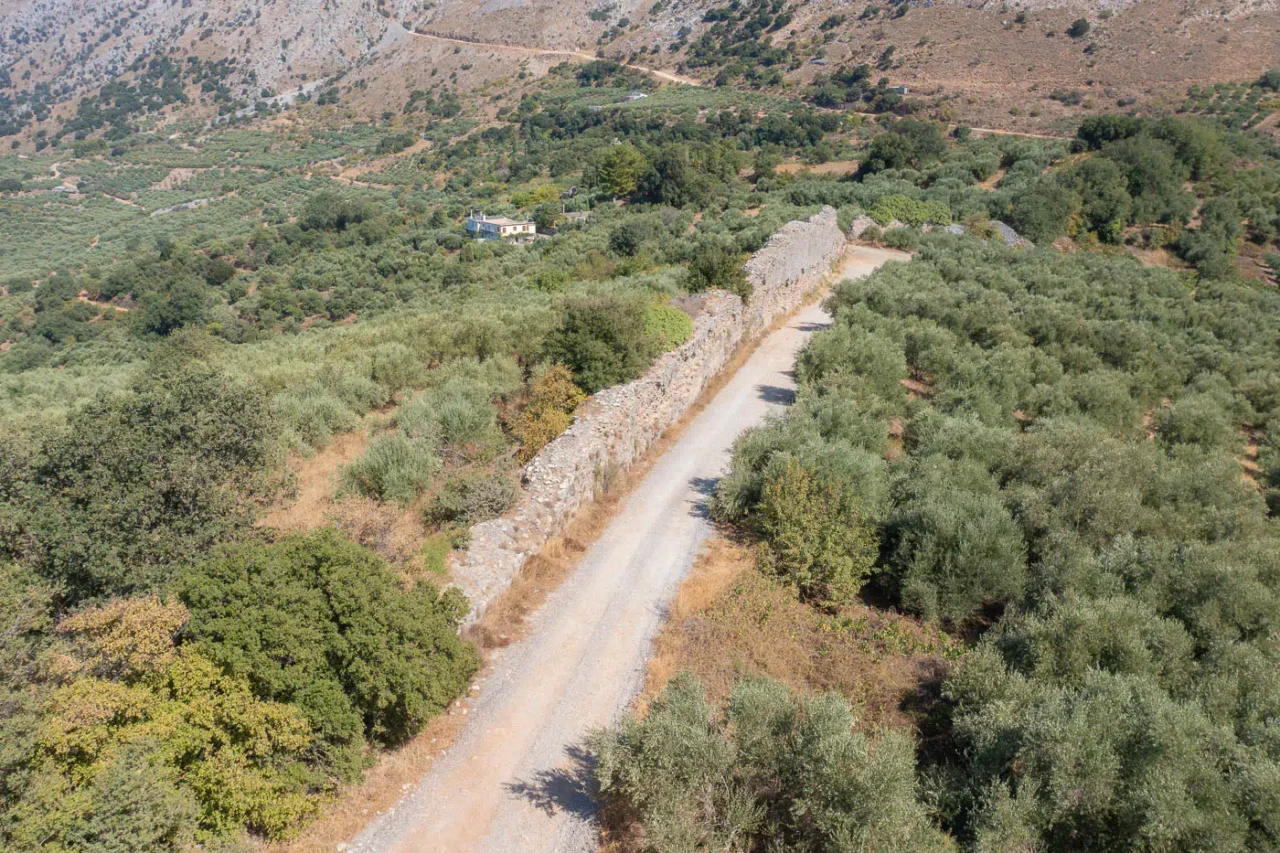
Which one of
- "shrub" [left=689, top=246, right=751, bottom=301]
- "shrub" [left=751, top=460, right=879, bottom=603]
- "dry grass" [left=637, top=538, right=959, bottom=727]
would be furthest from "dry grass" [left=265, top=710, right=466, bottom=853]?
"shrub" [left=689, top=246, right=751, bottom=301]

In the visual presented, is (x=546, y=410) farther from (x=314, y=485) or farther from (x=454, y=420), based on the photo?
(x=314, y=485)

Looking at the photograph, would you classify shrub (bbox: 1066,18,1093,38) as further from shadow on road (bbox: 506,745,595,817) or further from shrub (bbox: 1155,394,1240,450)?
shadow on road (bbox: 506,745,595,817)

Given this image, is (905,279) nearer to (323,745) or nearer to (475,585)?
(475,585)

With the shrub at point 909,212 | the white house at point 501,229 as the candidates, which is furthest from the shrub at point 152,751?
the white house at point 501,229

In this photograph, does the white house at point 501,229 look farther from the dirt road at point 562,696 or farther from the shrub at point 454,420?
the dirt road at point 562,696

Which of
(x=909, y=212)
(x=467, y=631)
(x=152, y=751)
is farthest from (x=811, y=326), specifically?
(x=152, y=751)
